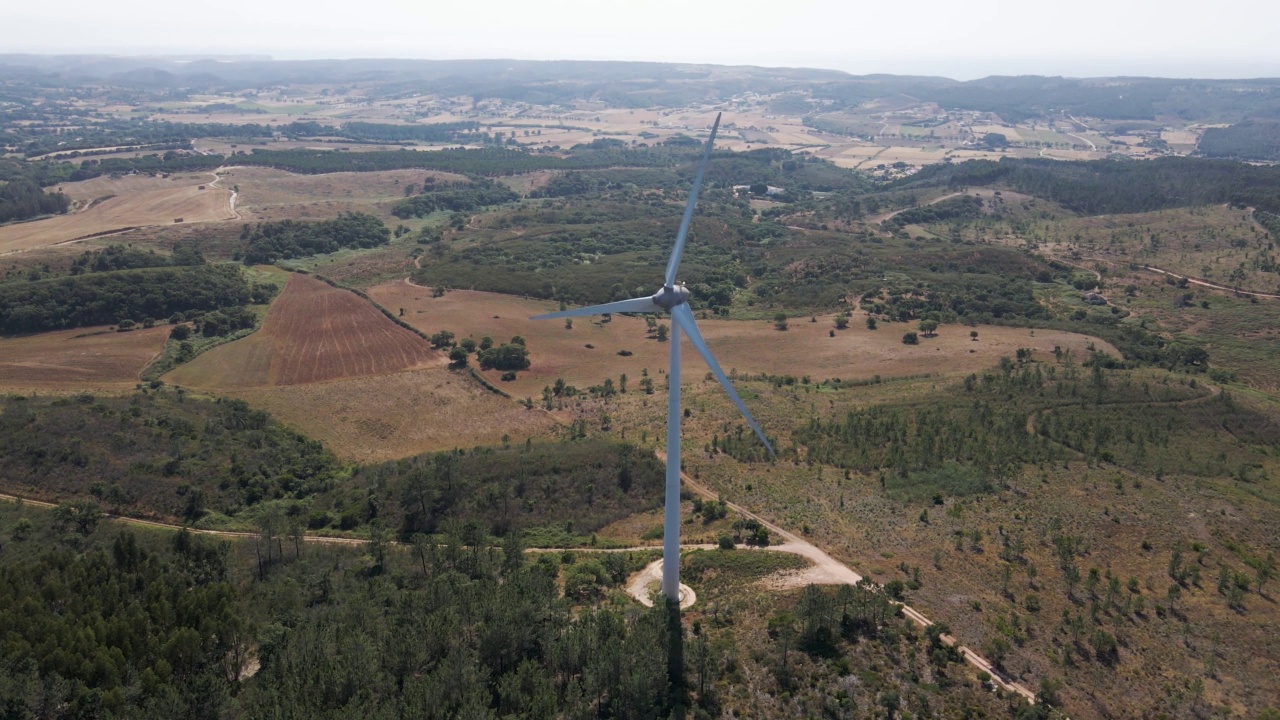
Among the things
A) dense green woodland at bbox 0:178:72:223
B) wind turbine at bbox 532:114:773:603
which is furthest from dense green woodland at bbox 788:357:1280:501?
dense green woodland at bbox 0:178:72:223

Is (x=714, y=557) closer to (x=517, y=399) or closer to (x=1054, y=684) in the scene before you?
(x=1054, y=684)

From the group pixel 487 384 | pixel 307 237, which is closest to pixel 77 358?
pixel 487 384

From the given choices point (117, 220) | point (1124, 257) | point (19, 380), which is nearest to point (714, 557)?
point (19, 380)

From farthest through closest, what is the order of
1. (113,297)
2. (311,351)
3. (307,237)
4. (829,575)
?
1. (307,237)
2. (113,297)
3. (311,351)
4. (829,575)

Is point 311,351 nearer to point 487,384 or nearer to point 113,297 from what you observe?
point 487,384

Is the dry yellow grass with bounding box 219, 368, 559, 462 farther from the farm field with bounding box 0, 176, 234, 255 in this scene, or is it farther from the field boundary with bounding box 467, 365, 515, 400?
the farm field with bounding box 0, 176, 234, 255

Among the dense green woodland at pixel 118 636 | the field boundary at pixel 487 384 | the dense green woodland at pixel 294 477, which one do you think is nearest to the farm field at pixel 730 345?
the field boundary at pixel 487 384
